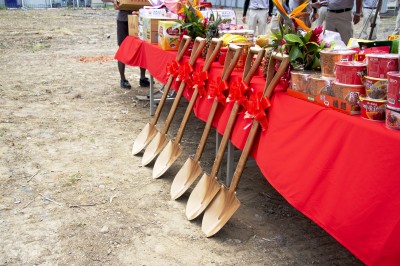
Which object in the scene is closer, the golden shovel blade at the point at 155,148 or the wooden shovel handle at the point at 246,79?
the wooden shovel handle at the point at 246,79

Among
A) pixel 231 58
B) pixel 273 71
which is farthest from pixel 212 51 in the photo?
pixel 273 71

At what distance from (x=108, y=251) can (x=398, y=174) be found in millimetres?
1629

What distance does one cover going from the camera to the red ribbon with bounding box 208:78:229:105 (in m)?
2.77

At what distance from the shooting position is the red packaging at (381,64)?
1.66 m

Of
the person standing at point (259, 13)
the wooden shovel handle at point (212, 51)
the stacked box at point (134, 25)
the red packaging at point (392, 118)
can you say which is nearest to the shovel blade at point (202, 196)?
the wooden shovel handle at point (212, 51)

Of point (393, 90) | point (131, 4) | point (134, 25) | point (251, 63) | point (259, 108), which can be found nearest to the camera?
point (393, 90)

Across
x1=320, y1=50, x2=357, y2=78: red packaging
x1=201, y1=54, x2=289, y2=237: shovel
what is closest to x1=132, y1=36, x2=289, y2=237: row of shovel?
x1=201, y1=54, x2=289, y2=237: shovel

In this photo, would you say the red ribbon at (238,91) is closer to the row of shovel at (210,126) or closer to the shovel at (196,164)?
the row of shovel at (210,126)

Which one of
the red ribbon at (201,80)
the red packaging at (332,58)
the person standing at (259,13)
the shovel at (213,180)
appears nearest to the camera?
the red packaging at (332,58)

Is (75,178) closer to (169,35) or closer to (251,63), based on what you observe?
(169,35)

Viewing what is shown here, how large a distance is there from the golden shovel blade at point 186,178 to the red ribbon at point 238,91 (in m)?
0.64

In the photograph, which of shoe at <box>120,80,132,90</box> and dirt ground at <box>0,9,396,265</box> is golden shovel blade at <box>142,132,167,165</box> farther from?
shoe at <box>120,80,132,90</box>

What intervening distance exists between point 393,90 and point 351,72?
0.92ft

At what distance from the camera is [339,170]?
1.78 m
